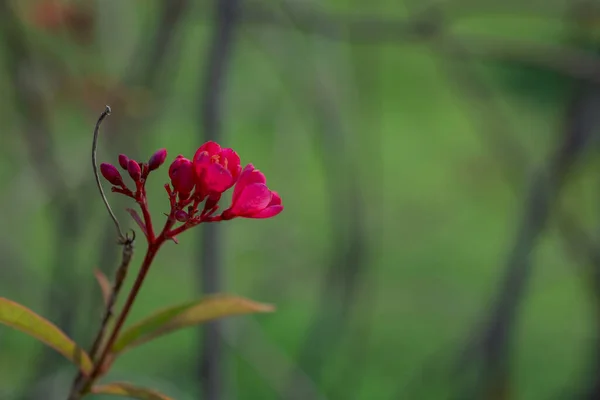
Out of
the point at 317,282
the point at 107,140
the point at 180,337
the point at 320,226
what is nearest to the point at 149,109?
the point at 107,140

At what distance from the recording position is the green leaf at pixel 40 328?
1.55ft

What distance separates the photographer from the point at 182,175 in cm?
47

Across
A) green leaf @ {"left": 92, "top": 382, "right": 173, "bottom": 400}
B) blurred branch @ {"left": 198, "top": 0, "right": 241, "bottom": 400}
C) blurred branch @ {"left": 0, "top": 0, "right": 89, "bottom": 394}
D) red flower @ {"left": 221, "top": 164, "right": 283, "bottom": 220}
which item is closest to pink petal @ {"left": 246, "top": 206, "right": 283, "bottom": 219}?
red flower @ {"left": 221, "top": 164, "right": 283, "bottom": 220}

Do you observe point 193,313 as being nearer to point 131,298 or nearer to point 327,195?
point 131,298

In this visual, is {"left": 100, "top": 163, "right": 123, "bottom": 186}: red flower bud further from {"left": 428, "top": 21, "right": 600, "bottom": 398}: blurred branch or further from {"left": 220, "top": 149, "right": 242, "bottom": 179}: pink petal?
{"left": 428, "top": 21, "right": 600, "bottom": 398}: blurred branch

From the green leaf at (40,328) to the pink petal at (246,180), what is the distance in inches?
5.5

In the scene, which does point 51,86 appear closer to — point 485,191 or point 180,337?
point 180,337

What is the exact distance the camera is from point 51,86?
5.60 ft

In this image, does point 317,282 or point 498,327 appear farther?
point 317,282

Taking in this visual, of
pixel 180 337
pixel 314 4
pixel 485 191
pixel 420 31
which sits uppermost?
pixel 314 4

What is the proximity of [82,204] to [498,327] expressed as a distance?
34.9 inches

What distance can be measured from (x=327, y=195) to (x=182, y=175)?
9.67 feet

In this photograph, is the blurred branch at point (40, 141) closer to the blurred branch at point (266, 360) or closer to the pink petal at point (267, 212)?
the blurred branch at point (266, 360)

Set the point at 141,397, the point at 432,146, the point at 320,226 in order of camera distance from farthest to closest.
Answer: the point at 432,146
the point at 320,226
the point at 141,397
